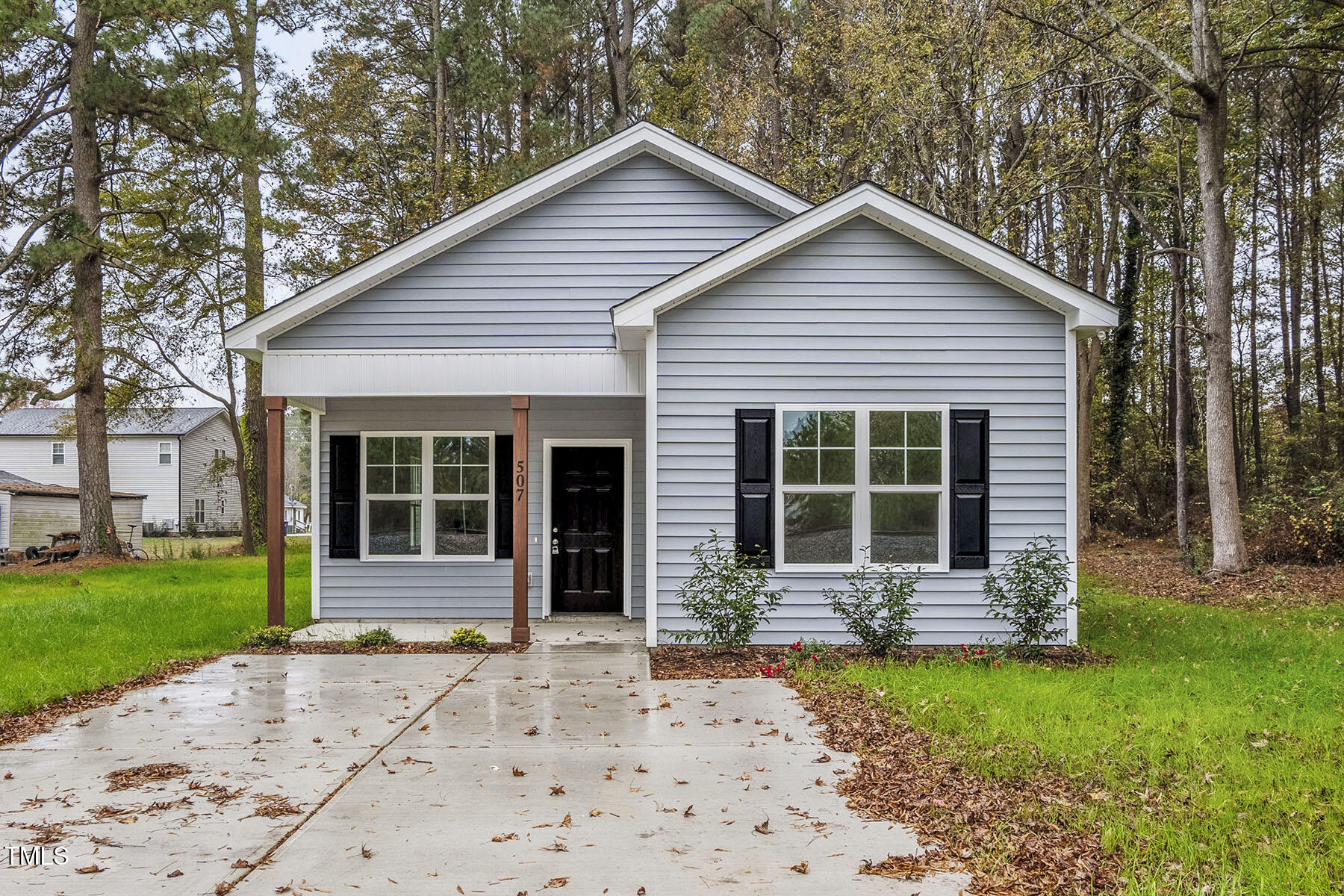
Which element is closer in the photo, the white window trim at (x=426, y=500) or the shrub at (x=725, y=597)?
the shrub at (x=725, y=597)

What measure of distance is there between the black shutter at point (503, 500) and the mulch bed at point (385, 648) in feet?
5.49

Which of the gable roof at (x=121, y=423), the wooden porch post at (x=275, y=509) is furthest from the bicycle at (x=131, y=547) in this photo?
the wooden porch post at (x=275, y=509)

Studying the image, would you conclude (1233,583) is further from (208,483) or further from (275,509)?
(208,483)

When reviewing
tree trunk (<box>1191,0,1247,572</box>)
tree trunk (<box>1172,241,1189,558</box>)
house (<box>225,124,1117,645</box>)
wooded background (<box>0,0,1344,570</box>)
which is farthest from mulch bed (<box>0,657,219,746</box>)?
tree trunk (<box>1172,241,1189,558</box>)

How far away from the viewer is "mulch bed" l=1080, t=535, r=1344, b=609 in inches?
464

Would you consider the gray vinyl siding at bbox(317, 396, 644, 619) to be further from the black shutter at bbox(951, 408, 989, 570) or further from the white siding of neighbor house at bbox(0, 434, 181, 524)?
the white siding of neighbor house at bbox(0, 434, 181, 524)

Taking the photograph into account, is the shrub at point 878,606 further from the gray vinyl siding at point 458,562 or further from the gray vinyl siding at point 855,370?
the gray vinyl siding at point 458,562

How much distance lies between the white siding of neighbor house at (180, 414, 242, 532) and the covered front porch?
31330 millimetres

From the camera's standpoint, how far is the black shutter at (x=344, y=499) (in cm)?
1076

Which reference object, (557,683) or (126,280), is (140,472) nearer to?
(126,280)

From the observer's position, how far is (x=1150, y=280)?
2336 centimetres

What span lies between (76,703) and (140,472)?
37140 mm

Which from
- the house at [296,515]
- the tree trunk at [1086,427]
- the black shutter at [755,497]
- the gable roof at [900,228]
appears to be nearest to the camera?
the gable roof at [900,228]

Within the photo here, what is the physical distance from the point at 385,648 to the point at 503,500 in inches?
89.5
